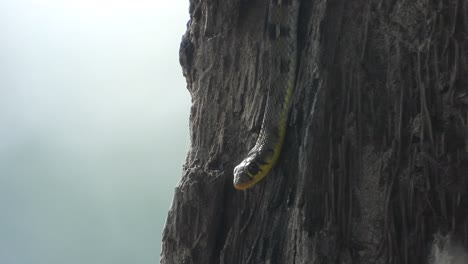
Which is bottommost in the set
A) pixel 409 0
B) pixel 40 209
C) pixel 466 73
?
pixel 40 209

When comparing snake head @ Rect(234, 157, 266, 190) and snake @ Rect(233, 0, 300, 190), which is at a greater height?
snake @ Rect(233, 0, 300, 190)

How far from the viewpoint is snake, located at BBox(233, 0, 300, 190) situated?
8.06 feet

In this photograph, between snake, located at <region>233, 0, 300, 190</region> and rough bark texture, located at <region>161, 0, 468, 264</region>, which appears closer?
rough bark texture, located at <region>161, 0, 468, 264</region>

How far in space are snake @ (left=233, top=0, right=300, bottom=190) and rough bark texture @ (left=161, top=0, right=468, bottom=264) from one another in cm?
4

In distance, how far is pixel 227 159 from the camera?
8.93ft

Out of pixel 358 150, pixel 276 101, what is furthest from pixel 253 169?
pixel 358 150

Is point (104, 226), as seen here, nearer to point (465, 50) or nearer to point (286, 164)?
point (286, 164)

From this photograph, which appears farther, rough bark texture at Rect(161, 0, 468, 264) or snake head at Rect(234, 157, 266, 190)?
snake head at Rect(234, 157, 266, 190)

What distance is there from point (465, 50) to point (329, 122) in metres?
0.53

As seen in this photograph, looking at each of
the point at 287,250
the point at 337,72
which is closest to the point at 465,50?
the point at 337,72

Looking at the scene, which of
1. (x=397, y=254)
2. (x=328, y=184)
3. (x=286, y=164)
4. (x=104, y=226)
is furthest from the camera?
(x=104, y=226)

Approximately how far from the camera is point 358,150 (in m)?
2.21

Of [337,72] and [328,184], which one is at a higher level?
[337,72]

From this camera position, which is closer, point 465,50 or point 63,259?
point 465,50
